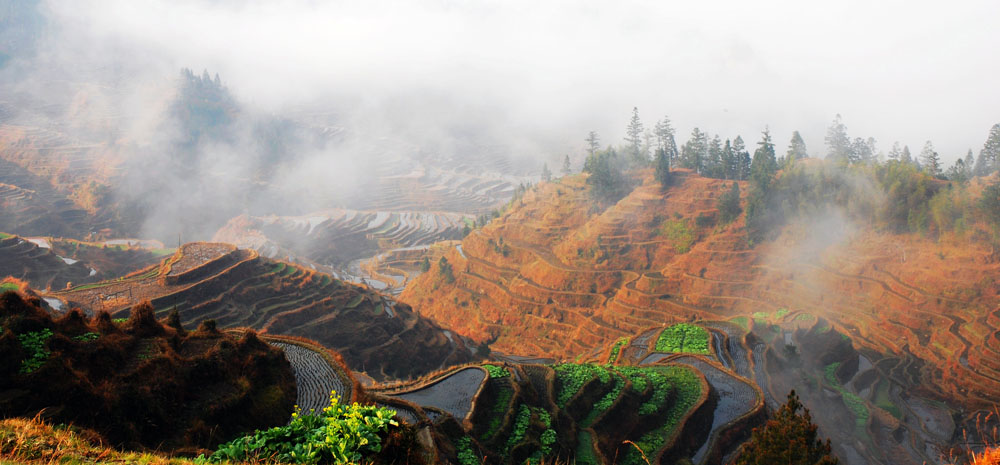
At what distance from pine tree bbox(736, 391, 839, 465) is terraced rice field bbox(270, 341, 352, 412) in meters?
12.4

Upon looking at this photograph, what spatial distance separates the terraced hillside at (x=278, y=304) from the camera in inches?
1172

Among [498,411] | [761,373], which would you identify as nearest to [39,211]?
[498,411]

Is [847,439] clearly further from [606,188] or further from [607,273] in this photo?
[606,188]

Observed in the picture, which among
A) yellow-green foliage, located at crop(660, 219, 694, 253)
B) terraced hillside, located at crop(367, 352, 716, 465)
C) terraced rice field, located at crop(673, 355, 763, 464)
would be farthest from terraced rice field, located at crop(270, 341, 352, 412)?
yellow-green foliage, located at crop(660, 219, 694, 253)

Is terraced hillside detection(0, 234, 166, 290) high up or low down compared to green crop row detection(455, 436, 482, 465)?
up

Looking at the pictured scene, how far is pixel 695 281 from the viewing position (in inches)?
1912

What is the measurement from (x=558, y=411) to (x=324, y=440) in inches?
577

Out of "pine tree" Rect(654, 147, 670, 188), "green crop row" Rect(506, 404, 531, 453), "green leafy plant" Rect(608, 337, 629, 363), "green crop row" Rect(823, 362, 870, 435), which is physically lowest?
"green crop row" Rect(823, 362, 870, 435)

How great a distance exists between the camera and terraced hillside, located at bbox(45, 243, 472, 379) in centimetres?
2978

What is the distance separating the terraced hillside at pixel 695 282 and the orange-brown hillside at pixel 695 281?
0.38ft

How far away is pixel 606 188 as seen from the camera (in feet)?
209

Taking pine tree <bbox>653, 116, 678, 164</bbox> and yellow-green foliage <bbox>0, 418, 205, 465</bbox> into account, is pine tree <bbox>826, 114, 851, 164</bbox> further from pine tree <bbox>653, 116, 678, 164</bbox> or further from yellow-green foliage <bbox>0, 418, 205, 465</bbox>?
yellow-green foliage <bbox>0, 418, 205, 465</bbox>

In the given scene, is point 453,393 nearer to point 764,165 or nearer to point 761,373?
point 761,373

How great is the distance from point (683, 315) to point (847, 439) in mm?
19648
